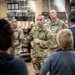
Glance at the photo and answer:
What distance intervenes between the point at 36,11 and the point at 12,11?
929mm

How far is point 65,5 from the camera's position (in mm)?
10664

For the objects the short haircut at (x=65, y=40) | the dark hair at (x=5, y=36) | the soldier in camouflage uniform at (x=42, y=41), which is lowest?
the soldier in camouflage uniform at (x=42, y=41)

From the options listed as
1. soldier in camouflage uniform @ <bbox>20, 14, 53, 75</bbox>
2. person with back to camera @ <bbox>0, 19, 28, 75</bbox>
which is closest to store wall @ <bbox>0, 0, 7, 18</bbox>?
soldier in camouflage uniform @ <bbox>20, 14, 53, 75</bbox>

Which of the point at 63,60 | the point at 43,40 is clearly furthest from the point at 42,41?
the point at 63,60

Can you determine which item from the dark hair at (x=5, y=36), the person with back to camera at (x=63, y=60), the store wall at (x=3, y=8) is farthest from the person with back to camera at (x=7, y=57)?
the store wall at (x=3, y=8)

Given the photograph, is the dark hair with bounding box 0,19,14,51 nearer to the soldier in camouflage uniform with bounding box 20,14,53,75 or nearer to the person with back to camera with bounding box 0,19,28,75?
the person with back to camera with bounding box 0,19,28,75

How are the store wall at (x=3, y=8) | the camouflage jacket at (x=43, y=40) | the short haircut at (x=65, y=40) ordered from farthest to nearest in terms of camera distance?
the store wall at (x=3, y=8)
the camouflage jacket at (x=43, y=40)
the short haircut at (x=65, y=40)

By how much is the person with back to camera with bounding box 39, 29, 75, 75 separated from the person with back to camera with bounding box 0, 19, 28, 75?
115 centimetres

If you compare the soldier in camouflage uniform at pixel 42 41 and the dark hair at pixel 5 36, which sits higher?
the dark hair at pixel 5 36

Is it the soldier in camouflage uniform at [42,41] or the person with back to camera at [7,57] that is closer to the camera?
the person with back to camera at [7,57]

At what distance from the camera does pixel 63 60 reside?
3092 mm

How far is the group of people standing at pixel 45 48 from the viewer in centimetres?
191

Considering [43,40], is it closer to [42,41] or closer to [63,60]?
[42,41]

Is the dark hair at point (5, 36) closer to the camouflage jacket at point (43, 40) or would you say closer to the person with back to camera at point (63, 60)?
the person with back to camera at point (63, 60)
